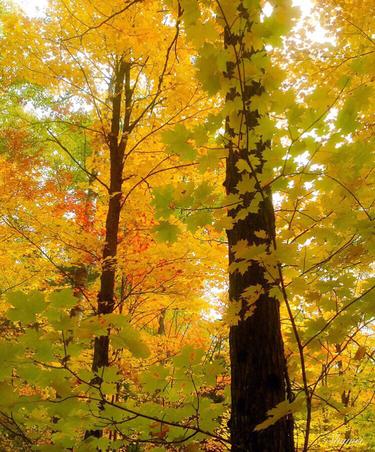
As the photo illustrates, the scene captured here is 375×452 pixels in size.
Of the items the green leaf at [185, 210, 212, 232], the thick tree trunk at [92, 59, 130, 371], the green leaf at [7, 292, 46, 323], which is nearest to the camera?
the green leaf at [7, 292, 46, 323]

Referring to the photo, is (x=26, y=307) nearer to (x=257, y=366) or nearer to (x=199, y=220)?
(x=199, y=220)

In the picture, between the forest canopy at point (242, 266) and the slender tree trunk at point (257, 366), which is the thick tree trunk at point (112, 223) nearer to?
the forest canopy at point (242, 266)

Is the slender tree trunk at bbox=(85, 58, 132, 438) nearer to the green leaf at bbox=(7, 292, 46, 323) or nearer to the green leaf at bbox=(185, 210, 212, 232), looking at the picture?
the green leaf at bbox=(185, 210, 212, 232)

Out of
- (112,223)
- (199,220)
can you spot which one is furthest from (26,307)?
(112,223)

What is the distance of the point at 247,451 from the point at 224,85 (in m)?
1.31

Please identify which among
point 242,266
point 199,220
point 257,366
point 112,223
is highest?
point 112,223

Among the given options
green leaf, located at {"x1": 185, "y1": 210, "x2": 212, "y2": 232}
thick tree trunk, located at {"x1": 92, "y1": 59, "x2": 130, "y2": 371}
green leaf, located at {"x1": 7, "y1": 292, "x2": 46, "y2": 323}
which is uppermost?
thick tree trunk, located at {"x1": 92, "y1": 59, "x2": 130, "y2": 371}

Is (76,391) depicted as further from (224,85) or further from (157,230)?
(224,85)

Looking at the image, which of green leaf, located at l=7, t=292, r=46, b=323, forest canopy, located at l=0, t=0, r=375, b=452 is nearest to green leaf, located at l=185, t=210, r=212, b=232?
forest canopy, located at l=0, t=0, r=375, b=452

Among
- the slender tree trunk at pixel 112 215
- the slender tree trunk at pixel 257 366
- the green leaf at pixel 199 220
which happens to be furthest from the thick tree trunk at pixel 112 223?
the green leaf at pixel 199 220

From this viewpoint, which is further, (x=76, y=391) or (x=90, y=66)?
(x=90, y=66)

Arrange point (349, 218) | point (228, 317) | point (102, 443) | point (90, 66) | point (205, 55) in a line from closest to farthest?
1. point (205, 55)
2. point (349, 218)
3. point (102, 443)
4. point (228, 317)
5. point (90, 66)

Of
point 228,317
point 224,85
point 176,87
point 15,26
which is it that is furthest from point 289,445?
point 15,26

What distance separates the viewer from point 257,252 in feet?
3.63
